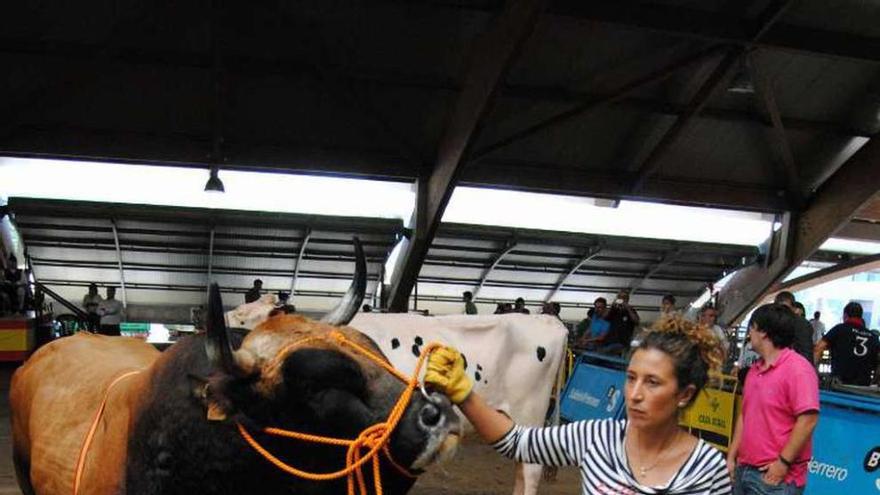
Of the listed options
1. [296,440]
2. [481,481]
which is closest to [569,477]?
[481,481]

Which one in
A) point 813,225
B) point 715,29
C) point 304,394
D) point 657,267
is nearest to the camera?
point 304,394

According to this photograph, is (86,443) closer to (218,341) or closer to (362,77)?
(218,341)

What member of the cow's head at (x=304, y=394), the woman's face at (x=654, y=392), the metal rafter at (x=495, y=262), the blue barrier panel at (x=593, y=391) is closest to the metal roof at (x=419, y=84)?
the metal rafter at (x=495, y=262)

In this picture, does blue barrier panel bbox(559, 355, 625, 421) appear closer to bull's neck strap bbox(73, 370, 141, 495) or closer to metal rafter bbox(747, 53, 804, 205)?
metal rafter bbox(747, 53, 804, 205)

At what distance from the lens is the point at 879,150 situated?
12562 millimetres

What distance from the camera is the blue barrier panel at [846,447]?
520 centimetres

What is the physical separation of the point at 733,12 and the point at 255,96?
6866 mm

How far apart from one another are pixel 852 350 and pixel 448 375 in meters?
7.48

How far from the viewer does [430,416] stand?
6.74 ft

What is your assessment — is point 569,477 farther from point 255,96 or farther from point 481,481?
point 255,96

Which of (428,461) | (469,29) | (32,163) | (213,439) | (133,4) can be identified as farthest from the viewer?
(32,163)

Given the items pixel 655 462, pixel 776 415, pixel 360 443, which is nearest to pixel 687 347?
pixel 655 462

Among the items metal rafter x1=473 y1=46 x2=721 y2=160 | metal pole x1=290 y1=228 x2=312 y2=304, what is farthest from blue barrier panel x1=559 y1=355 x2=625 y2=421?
metal pole x1=290 y1=228 x2=312 y2=304

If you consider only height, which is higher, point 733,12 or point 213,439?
point 733,12
